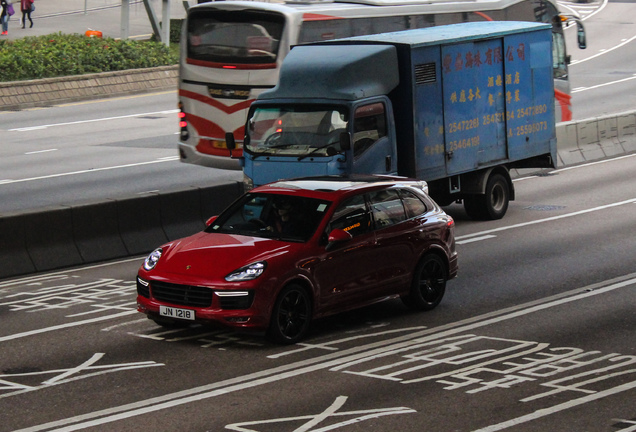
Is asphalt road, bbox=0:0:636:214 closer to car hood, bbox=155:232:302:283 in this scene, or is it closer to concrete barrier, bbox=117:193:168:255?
concrete barrier, bbox=117:193:168:255

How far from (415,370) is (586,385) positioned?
1.55 metres

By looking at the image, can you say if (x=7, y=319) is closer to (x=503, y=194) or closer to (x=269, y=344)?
(x=269, y=344)

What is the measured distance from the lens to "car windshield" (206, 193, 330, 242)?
12.5 m

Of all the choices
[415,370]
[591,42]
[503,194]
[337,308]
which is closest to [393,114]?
[503,194]

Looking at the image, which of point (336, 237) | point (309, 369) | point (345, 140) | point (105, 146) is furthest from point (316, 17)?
point (309, 369)

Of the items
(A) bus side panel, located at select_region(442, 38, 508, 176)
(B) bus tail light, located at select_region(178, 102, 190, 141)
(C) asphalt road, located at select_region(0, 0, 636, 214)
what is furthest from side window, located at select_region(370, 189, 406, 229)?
(B) bus tail light, located at select_region(178, 102, 190, 141)

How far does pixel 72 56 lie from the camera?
127ft

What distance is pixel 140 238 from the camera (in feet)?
57.2

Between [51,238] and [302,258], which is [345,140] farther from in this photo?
[302,258]

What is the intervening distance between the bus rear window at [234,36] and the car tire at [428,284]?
901 cm

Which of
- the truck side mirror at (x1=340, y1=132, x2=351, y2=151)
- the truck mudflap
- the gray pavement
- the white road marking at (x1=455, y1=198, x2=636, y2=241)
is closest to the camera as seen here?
the truck side mirror at (x1=340, y1=132, x2=351, y2=151)

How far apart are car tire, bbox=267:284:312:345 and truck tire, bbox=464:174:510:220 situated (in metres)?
8.52

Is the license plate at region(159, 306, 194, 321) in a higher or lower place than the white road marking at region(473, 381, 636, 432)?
higher

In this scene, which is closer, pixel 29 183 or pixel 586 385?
pixel 586 385
